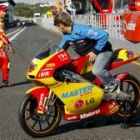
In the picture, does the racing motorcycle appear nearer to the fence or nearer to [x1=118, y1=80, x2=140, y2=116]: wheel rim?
[x1=118, y1=80, x2=140, y2=116]: wheel rim

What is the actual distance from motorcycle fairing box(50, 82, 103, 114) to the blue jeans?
0.15 metres

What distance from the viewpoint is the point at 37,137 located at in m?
6.41

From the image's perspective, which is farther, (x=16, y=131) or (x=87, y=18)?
(x=87, y=18)

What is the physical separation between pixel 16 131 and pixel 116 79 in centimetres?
156

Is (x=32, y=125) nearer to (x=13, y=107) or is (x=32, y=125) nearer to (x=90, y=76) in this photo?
(x=90, y=76)

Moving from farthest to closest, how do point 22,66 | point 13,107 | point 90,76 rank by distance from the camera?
point 22,66 → point 13,107 → point 90,76

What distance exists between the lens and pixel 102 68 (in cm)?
652

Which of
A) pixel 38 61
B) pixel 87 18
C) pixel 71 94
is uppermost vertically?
pixel 38 61

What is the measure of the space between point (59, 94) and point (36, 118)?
0.46 meters

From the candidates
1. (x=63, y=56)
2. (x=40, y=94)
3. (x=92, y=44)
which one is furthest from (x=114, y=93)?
→ (x=40, y=94)

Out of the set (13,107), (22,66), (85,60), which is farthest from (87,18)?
(85,60)

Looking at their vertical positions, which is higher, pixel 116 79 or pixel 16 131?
pixel 116 79

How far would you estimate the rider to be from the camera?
6371mm

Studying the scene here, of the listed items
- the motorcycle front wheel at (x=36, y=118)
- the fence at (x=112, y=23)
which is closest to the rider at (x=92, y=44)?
the motorcycle front wheel at (x=36, y=118)
